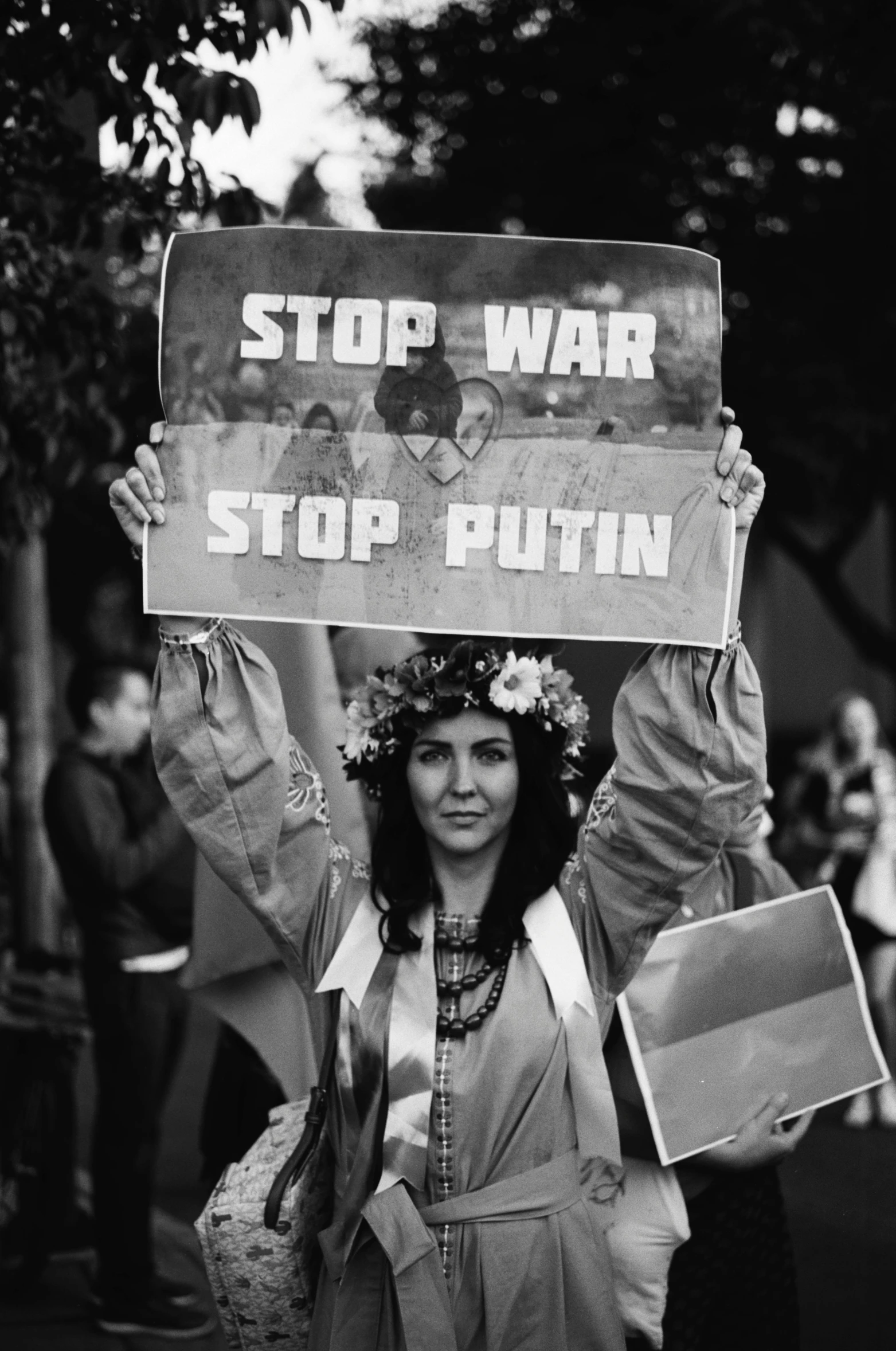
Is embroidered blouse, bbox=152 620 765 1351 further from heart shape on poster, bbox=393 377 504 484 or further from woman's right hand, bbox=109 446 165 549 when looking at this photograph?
heart shape on poster, bbox=393 377 504 484

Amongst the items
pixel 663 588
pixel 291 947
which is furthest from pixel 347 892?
pixel 663 588

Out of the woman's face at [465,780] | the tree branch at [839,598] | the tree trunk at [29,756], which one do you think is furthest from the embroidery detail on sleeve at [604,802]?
the tree branch at [839,598]

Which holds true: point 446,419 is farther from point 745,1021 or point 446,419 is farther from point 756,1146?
point 756,1146

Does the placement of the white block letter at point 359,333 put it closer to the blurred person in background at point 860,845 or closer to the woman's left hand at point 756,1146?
the woman's left hand at point 756,1146

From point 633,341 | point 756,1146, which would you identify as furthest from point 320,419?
point 756,1146

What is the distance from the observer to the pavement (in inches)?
190

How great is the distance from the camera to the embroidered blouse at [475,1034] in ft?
8.58

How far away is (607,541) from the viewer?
107 inches

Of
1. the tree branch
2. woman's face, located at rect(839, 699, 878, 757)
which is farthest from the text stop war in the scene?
the tree branch

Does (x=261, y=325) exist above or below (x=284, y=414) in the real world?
above

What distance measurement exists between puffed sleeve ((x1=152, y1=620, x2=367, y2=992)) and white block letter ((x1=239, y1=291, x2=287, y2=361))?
0.46 meters

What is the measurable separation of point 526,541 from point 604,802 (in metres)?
0.46

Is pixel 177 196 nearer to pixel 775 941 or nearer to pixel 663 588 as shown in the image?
pixel 663 588

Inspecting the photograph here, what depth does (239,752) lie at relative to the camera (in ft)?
8.59
